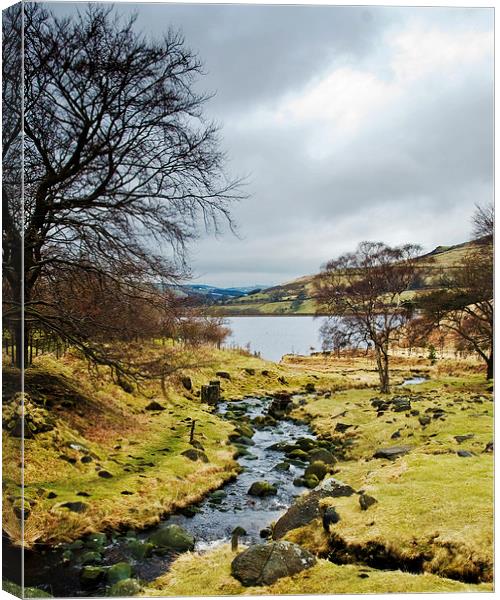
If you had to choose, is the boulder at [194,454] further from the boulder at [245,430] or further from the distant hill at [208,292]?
the distant hill at [208,292]

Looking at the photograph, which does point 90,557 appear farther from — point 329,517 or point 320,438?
point 320,438

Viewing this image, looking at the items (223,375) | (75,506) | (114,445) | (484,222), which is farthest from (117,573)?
(484,222)

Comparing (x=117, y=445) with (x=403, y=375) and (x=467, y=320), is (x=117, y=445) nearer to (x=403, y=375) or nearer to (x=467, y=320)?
(x=403, y=375)

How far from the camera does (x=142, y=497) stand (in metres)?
5.78

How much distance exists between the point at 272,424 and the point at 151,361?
1.69 metres

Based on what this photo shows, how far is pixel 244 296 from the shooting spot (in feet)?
20.0

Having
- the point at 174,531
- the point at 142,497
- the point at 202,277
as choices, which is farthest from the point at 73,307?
the point at 174,531

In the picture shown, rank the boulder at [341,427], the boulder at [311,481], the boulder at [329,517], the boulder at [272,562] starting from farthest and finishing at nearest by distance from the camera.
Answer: the boulder at [341,427] < the boulder at [311,481] < the boulder at [329,517] < the boulder at [272,562]

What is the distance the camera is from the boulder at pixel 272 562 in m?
5.25

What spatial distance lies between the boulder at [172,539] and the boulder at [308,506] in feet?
3.17

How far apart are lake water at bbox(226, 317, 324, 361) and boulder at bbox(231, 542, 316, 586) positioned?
2.12 meters

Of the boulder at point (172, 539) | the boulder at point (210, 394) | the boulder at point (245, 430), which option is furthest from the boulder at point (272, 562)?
the boulder at point (210, 394)

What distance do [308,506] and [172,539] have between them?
155 cm

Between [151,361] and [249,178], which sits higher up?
[249,178]
